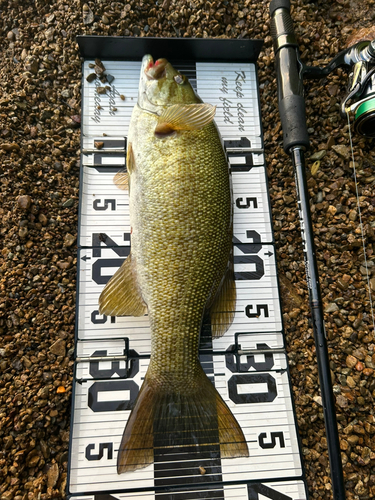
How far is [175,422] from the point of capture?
1.43 meters

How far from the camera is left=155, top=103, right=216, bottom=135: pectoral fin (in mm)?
1462

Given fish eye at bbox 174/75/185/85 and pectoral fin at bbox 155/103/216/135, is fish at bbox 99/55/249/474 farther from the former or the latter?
fish eye at bbox 174/75/185/85

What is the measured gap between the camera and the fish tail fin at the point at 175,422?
55.6 inches

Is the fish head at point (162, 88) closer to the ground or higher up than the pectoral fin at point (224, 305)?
higher up

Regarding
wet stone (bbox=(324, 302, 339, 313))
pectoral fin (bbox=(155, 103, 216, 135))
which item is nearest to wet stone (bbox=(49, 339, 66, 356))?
pectoral fin (bbox=(155, 103, 216, 135))

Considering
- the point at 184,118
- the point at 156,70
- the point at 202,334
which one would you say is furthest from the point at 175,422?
the point at 156,70

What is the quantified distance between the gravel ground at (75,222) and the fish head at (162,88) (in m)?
0.52

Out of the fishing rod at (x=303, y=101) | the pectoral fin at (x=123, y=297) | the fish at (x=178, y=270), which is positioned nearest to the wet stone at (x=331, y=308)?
the fishing rod at (x=303, y=101)

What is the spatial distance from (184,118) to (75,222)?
2.65 ft

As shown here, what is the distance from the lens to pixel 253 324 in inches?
67.1

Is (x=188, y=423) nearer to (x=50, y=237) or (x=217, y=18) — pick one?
(x=50, y=237)

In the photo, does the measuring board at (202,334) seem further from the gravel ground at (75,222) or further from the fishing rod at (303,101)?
the fishing rod at (303,101)

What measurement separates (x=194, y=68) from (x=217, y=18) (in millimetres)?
377

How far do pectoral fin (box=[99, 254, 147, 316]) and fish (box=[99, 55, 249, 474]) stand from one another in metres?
0.01
